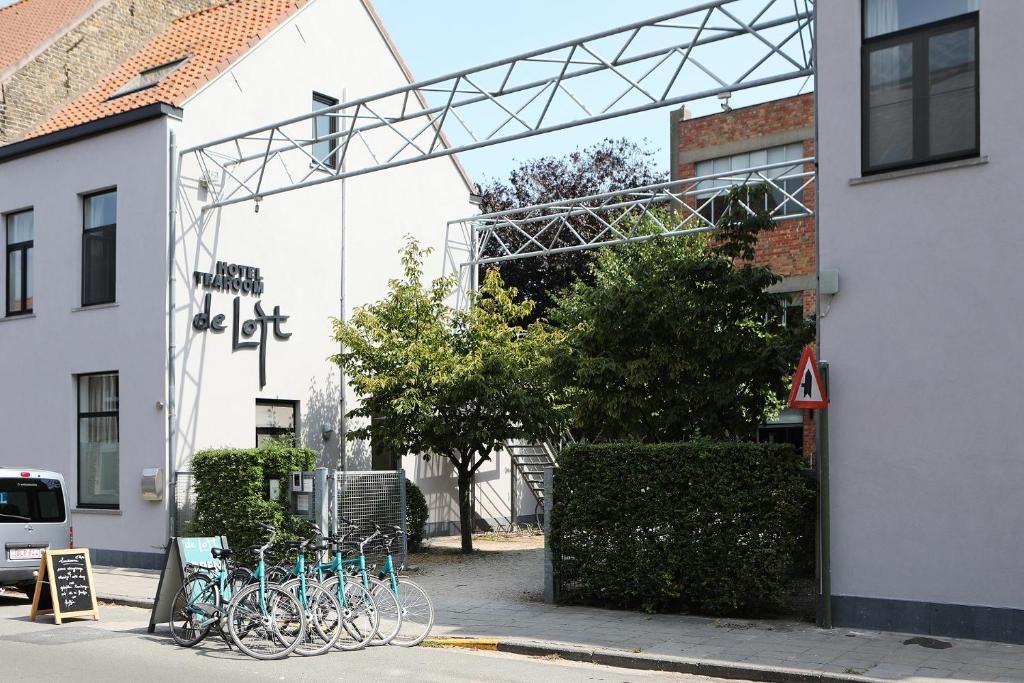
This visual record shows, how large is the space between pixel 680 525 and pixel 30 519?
7.91 m

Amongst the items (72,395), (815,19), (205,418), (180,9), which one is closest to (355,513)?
(205,418)

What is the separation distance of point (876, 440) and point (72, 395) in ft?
44.3

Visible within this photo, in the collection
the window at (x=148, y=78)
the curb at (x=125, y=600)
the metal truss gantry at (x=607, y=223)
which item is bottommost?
the curb at (x=125, y=600)

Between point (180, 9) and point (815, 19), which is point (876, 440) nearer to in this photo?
point (815, 19)

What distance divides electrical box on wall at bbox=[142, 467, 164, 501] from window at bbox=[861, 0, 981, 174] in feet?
37.5

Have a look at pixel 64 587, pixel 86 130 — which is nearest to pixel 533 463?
pixel 86 130

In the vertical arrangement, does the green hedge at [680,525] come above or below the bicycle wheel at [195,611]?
above

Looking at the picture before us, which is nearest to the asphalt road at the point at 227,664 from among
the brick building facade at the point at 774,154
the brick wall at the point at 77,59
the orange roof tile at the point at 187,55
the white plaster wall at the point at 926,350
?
the white plaster wall at the point at 926,350

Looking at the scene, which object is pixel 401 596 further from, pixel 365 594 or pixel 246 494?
pixel 246 494

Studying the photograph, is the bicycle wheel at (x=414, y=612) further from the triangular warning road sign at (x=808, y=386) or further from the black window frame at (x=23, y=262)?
the black window frame at (x=23, y=262)

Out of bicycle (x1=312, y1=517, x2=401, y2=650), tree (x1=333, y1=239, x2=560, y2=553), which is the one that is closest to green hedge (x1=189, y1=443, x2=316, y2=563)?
tree (x1=333, y1=239, x2=560, y2=553)

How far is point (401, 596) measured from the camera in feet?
34.9

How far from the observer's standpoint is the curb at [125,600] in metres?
13.4

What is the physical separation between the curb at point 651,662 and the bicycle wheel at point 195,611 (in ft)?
6.78
